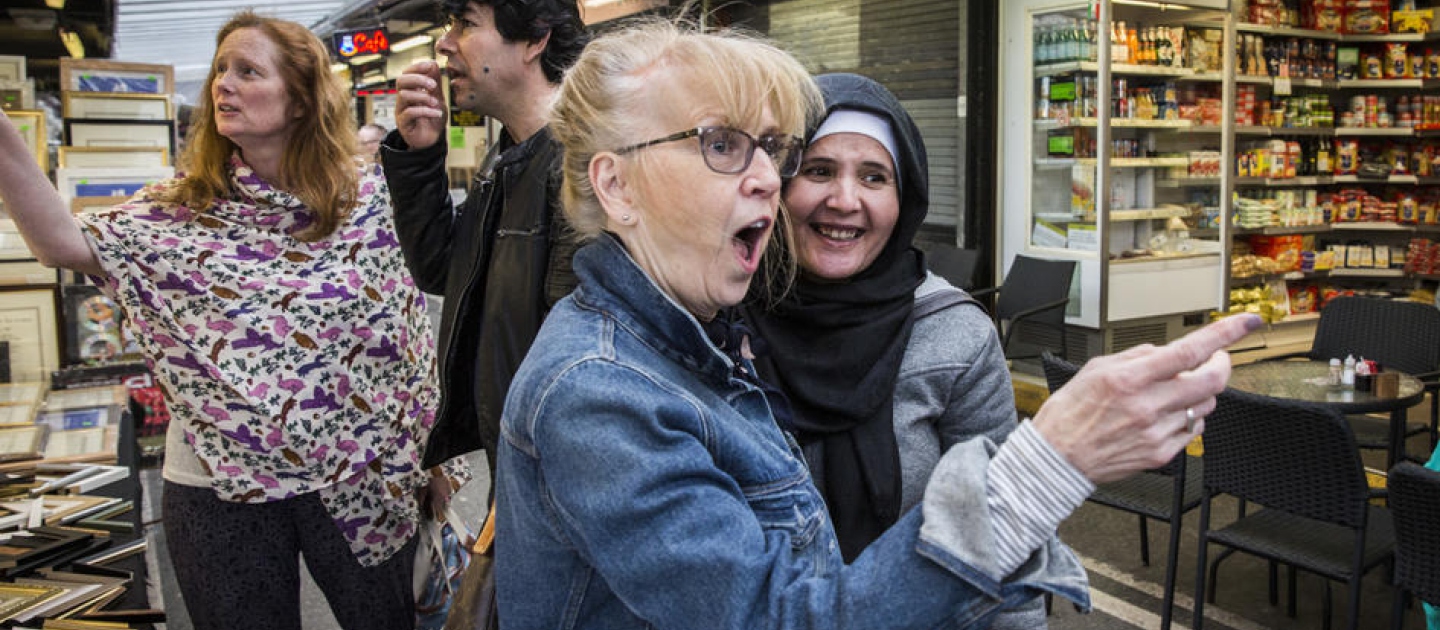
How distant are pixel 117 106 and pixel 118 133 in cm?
16

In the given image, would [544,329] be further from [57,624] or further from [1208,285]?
[1208,285]

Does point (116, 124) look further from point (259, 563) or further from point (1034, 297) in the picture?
point (1034, 297)

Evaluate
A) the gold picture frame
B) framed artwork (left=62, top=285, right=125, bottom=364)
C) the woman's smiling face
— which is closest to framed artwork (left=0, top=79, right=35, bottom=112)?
framed artwork (left=62, top=285, right=125, bottom=364)

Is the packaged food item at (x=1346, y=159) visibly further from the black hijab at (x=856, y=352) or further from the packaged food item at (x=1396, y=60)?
the black hijab at (x=856, y=352)

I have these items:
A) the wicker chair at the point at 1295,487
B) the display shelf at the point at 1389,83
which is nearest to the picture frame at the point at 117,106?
the wicker chair at the point at 1295,487

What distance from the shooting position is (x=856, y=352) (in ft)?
5.40

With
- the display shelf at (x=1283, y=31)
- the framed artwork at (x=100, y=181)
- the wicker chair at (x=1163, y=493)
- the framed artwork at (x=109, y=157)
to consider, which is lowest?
the wicker chair at (x=1163, y=493)

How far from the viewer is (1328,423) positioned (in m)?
3.00

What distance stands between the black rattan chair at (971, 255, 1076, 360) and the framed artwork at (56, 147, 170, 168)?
15.7 ft

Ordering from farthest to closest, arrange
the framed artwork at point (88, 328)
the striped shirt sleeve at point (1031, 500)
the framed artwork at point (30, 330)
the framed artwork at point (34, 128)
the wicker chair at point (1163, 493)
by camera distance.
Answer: the framed artwork at point (34, 128), the framed artwork at point (88, 328), the framed artwork at point (30, 330), the wicker chair at point (1163, 493), the striped shirt sleeve at point (1031, 500)

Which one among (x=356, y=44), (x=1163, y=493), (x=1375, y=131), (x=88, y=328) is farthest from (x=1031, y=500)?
(x=356, y=44)

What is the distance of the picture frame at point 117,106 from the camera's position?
19.4 feet

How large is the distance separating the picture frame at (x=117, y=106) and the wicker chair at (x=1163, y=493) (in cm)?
512

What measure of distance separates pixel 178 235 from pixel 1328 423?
298 cm
